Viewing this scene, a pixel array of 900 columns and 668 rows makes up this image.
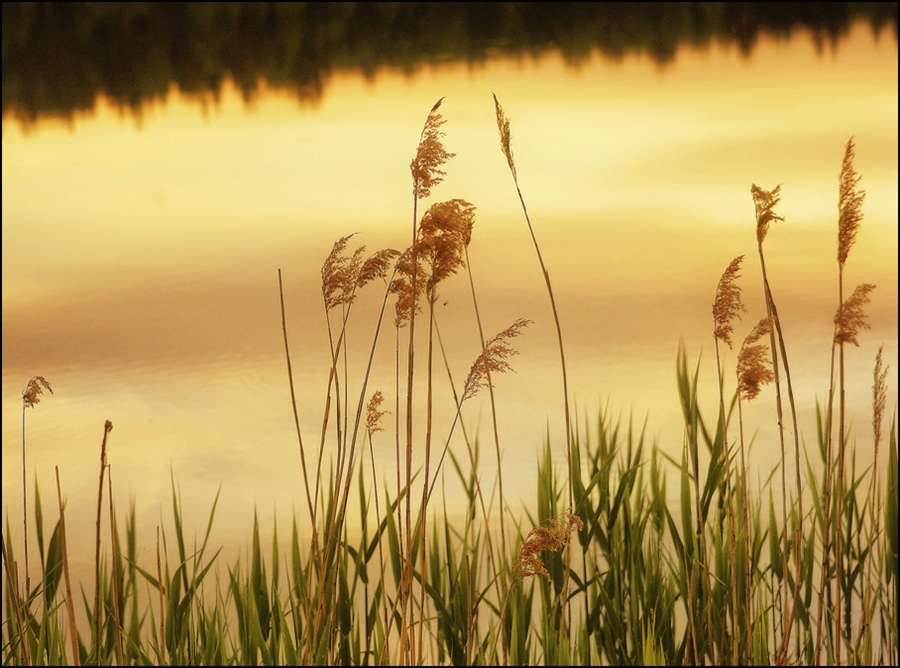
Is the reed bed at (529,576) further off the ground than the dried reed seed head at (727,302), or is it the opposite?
the dried reed seed head at (727,302)

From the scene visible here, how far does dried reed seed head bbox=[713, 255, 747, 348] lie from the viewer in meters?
1.42

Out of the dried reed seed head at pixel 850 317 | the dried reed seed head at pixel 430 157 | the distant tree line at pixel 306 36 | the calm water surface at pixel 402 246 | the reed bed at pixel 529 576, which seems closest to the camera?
the dried reed seed head at pixel 430 157

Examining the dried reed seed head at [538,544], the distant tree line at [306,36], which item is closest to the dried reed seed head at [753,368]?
the dried reed seed head at [538,544]

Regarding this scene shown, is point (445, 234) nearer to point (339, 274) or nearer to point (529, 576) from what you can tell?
point (339, 274)

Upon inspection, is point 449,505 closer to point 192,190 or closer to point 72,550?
point 72,550

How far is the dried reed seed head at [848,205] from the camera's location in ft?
4.59

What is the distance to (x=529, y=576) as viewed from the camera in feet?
4.87

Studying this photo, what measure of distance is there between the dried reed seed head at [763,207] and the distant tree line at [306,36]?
1.94 meters

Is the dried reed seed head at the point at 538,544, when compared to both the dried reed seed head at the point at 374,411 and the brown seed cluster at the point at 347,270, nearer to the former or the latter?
the dried reed seed head at the point at 374,411

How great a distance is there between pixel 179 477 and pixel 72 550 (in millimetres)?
248

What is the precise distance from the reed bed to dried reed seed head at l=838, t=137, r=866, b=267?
2 cm

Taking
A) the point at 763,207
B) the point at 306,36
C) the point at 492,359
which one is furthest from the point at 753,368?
the point at 306,36

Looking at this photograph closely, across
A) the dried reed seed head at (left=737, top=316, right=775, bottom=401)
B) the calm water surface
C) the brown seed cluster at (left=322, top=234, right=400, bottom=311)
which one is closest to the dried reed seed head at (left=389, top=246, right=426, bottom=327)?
the brown seed cluster at (left=322, top=234, right=400, bottom=311)

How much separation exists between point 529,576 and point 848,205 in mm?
755
